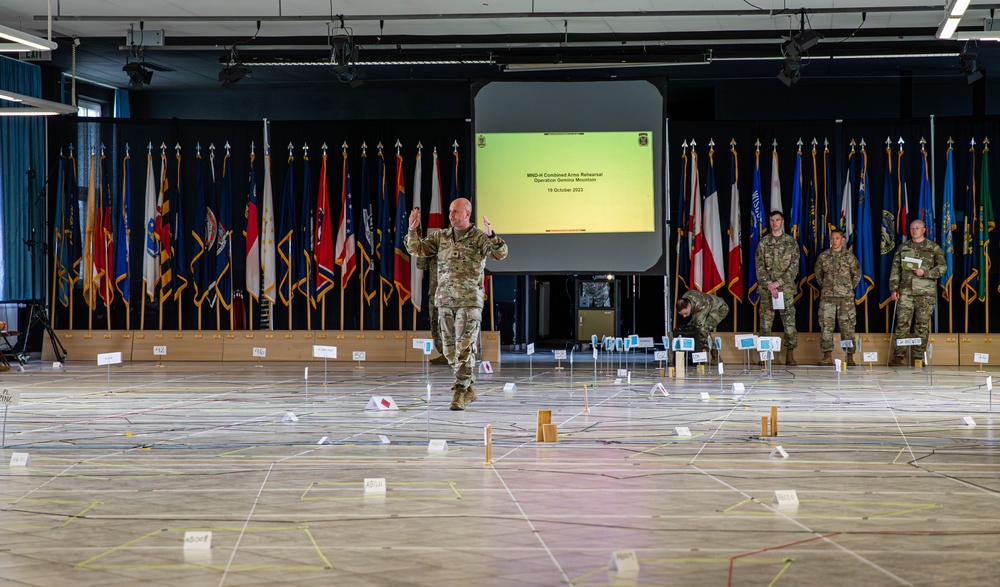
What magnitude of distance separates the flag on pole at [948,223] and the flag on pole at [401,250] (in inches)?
275

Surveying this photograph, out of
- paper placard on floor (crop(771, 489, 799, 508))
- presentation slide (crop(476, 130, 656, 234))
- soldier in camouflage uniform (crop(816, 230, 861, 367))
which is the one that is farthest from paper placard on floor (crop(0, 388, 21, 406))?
soldier in camouflage uniform (crop(816, 230, 861, 367))

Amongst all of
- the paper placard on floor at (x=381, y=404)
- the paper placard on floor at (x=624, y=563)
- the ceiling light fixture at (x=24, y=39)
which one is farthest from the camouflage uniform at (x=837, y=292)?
the paper placard on floor at (x=624, y=563)

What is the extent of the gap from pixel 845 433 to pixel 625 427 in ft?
4.31

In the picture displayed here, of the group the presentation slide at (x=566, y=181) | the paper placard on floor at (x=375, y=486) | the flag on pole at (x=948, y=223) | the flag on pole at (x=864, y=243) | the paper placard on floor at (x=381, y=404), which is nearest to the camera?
the paper placard on floor at (x=375, y=486)

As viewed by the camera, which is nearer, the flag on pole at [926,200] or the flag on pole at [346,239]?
the flag on pole at [926,200]

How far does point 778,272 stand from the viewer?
41.2 feet

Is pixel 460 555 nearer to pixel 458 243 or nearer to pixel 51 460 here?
pixel 51 460

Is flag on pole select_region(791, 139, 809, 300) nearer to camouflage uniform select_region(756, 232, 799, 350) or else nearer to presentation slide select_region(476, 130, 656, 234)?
camouflage uniform select_region(756, 232, 799, 350)

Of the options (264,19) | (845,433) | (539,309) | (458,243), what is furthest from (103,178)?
(845,433)

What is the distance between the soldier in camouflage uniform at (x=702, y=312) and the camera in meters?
12.0

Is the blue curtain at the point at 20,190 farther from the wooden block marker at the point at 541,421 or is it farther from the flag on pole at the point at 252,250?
the wooden block marker at the point at 541,421

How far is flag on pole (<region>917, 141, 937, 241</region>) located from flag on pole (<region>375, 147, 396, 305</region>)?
22.8ft

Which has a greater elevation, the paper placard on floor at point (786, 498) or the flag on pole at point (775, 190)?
the flag on pole at point (775, 190)

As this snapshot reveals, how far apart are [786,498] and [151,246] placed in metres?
11.5
